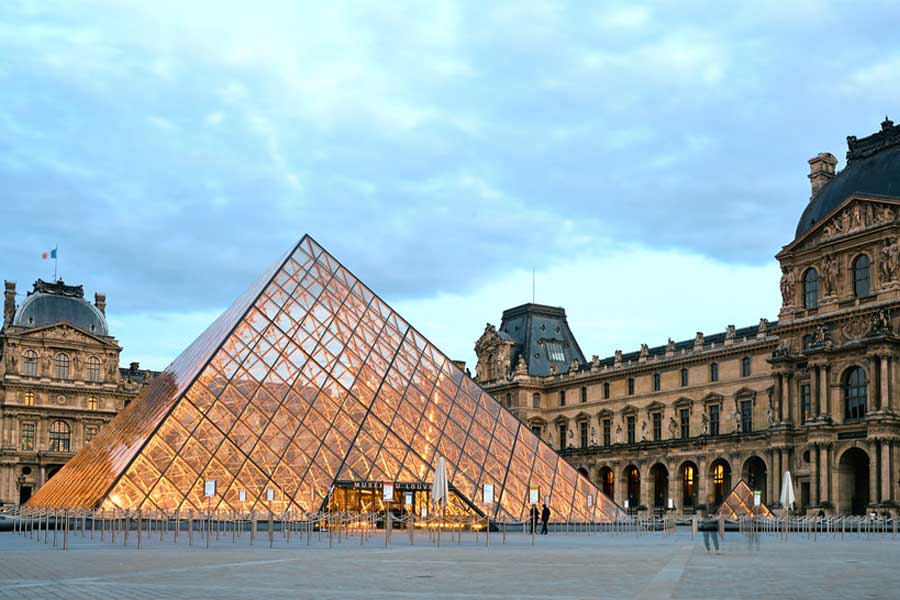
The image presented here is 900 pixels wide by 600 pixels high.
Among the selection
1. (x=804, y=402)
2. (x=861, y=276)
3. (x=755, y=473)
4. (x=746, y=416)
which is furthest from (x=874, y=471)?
(x=755, y=473)

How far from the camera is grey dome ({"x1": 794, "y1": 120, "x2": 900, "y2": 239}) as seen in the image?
56.0 meters

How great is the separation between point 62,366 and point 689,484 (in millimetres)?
46692

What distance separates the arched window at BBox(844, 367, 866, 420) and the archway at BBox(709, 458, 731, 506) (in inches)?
472

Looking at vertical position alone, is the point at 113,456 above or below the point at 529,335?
below

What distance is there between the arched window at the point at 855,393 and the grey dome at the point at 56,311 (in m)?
56.9

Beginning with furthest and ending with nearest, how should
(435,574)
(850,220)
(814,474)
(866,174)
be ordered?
(866,174), (850,220), (814,474), (435,574)

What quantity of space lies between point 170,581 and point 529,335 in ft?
249

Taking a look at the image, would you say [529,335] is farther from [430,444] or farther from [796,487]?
[430,444]

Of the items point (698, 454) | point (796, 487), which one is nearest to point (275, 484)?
point (796, 487)

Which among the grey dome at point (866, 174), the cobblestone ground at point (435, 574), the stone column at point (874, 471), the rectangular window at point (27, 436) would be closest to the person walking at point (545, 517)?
the cobblestone ground at point (435, 574)

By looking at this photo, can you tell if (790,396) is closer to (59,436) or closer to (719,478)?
(719,478)

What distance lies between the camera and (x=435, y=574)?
49.4ft

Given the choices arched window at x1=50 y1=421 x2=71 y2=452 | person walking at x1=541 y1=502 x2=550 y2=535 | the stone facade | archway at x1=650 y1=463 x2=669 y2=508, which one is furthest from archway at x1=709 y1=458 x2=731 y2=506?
arched window at x1=50 y1=421 x2=71 y2=452

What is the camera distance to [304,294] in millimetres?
39562
